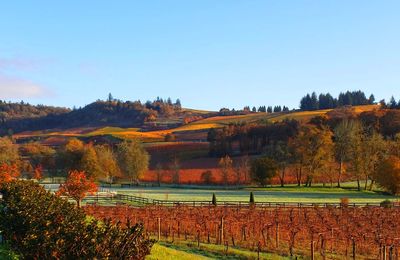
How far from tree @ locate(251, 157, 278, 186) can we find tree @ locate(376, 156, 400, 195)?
2234 centimetres

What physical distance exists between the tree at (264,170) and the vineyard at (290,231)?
43.7m

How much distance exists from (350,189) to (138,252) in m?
79.1

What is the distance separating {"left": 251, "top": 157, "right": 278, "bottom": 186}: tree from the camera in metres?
90.1

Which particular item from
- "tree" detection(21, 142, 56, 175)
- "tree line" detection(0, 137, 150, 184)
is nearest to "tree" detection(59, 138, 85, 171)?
"tree line" detection(0, 137, 150, 184)

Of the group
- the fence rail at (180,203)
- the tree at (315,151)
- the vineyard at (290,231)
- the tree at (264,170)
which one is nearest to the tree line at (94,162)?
the fence rail at (180,203)

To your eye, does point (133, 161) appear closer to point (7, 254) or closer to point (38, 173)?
point (38, 173)

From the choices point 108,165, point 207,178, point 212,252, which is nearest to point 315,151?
point 207,178

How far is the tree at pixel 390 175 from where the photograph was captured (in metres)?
70.6

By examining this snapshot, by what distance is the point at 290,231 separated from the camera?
106 ft

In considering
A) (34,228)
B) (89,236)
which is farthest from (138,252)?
(34,228)

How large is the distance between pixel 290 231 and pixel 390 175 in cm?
4579

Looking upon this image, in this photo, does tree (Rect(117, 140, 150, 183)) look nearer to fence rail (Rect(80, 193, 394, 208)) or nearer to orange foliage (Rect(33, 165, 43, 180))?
orange foliage (Rect(33, 165, 43, 180))

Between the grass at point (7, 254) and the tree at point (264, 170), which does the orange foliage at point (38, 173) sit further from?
the grass at point (7, 254)

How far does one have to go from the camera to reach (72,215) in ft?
54.2
